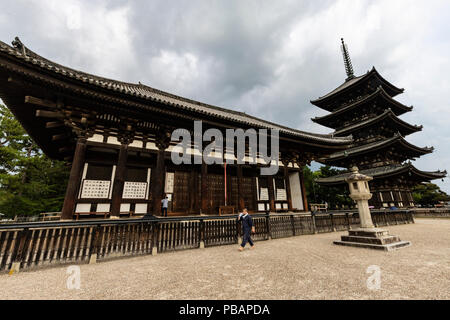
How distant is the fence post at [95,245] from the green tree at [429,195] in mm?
42452

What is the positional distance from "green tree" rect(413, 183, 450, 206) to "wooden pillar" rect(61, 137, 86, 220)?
43.2m

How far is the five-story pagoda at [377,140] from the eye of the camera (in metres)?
15.8

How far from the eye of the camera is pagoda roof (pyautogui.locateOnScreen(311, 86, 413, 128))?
18.7 m

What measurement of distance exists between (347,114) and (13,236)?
2786 cm

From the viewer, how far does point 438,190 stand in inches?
1239

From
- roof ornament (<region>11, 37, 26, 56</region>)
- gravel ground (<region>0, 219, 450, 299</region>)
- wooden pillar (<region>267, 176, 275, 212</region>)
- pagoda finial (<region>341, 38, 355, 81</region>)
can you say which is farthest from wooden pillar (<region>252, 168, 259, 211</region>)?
pagoda finial (<region>341, 38, 355, 81</region>)

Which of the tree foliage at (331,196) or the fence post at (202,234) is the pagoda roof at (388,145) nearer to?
the tree foliage at (331,196)
